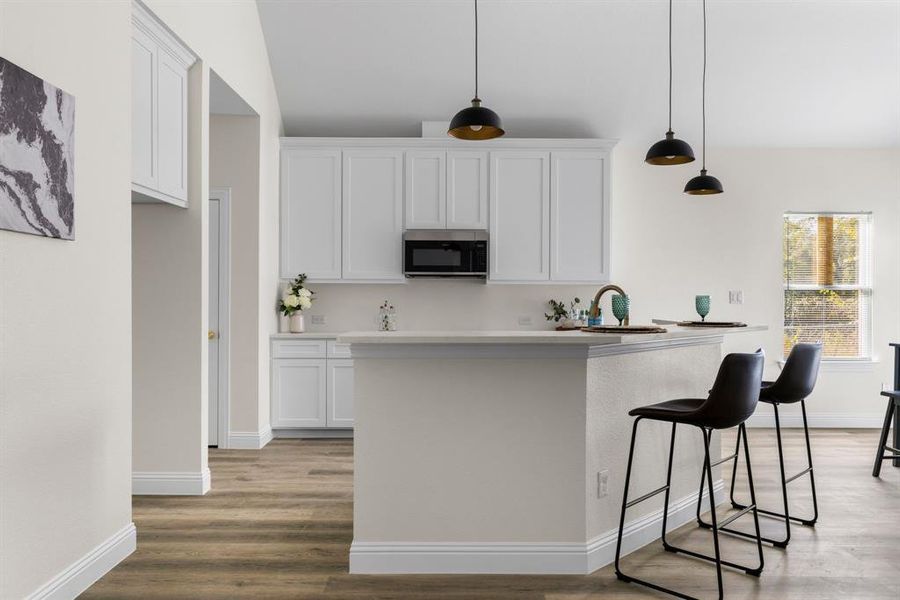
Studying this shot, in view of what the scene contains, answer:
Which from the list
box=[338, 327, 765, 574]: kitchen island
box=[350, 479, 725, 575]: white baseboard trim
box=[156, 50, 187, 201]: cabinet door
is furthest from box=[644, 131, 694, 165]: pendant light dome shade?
box=[156, 50, 187, 201]: cabinet door

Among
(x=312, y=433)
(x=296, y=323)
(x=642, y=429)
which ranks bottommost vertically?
(x=312, y=433)

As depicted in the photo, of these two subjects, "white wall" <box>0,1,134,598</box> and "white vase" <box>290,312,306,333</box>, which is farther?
"white vase" <box>290,312,306,333</box>

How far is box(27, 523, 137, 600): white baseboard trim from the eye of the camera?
7.89ft

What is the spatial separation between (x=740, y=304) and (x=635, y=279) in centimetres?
99

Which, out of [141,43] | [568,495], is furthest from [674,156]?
[141,43]

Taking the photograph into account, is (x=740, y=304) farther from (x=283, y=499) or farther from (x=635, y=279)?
(x=283, y=499)

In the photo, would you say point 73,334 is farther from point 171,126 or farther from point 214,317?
point 214,317

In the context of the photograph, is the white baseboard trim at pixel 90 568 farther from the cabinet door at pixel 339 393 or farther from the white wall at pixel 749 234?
the white wall at pixel 749 234

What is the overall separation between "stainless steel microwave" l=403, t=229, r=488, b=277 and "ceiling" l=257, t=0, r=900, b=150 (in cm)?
112

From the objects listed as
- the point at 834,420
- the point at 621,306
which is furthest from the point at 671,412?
the point at 834,420

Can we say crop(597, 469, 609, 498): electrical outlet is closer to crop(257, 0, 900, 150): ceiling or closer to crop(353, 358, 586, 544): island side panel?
crop(353, 358, 586, 544): island side panel

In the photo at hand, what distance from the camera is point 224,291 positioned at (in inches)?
196

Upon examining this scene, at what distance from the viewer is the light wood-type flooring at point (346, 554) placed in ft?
8.48

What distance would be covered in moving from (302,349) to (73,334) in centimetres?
287
